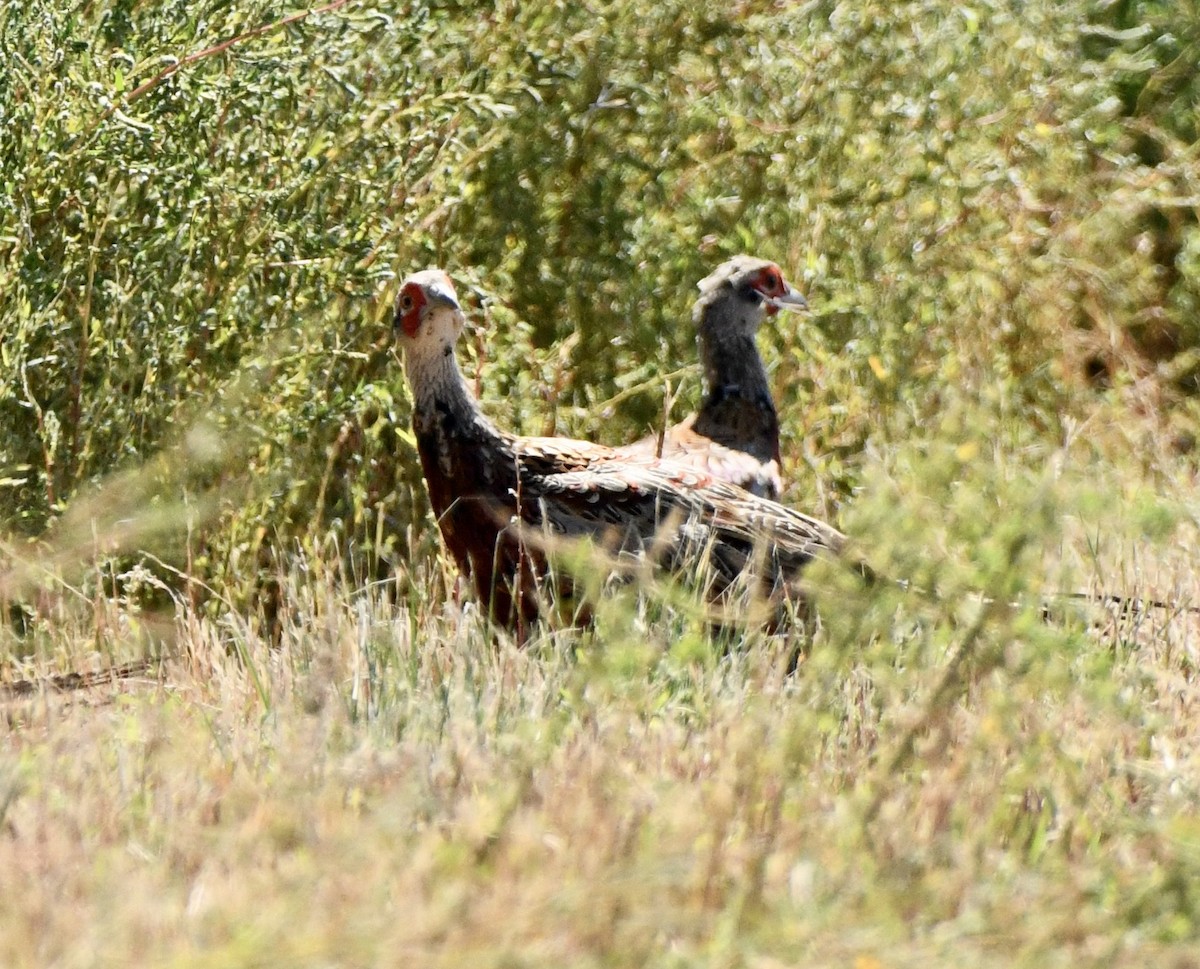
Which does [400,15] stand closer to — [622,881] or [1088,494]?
[1088,494]

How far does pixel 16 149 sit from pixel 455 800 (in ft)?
8.49

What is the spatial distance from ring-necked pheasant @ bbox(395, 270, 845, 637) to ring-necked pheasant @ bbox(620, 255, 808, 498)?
3.24ft

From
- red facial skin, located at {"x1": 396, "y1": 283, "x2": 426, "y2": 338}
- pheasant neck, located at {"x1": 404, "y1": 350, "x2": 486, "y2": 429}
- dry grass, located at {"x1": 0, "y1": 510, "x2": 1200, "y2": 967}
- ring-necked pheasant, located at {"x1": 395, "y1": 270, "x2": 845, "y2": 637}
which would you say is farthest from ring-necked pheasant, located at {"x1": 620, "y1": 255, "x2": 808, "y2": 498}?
dry grass, located at {"x1": 0, "y1": 510, "x2": 1200, "y2": 967}

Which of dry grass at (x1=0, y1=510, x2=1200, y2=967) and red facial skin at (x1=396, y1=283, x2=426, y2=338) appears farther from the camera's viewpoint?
red facial skin at (x1=396, y1=283, x2=426, y2=338)

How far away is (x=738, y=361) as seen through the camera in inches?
262

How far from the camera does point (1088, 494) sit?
132 inches

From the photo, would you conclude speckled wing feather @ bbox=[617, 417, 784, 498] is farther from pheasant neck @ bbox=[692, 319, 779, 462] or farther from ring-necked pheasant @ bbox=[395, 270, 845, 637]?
ring-necked pheasant @ bbox=[395, 270, 845, 637]

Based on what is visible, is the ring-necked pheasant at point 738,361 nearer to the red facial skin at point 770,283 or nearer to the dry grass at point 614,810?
the red facial skin at point 770,283

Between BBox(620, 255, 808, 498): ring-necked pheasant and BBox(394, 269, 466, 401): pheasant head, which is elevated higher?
BBox(394, 269, 466, 401): pheasant head

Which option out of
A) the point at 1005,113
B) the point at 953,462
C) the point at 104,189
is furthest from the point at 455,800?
the point at 1005,113

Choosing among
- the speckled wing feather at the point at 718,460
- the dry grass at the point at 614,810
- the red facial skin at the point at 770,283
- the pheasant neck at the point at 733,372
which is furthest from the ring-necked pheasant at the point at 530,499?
the red facial skin at the point at 770,283

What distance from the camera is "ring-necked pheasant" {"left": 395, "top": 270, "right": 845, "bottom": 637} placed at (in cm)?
523

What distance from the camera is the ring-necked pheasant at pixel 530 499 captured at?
523 cm

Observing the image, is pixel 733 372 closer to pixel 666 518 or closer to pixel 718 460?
pixel 718 460
